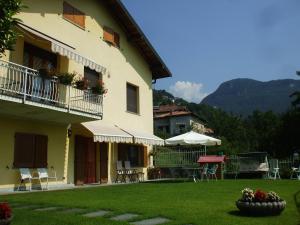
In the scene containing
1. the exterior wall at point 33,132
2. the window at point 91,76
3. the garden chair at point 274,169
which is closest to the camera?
the exterior wall at point 33,132

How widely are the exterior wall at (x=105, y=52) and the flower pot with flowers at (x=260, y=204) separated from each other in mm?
11861

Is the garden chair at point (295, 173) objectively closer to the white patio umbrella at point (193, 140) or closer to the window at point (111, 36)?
the white patio umbrella at point (193, 140)

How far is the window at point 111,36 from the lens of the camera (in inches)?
885

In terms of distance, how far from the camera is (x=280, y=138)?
55.3 meters

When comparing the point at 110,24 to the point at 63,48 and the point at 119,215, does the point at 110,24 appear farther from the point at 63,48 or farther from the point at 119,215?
the point at 119,215

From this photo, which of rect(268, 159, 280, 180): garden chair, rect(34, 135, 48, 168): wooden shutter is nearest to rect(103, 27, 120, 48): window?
rect(34, 135, 48, 168): wooden shutter

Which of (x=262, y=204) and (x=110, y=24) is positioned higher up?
(x=110, y=24)

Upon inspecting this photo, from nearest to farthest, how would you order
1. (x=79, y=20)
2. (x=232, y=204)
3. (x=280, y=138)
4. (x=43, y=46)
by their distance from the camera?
1. (x=232, y=204)
2. (x=43, y=46)
3. (x=79, y=20)
4. (x=280, y=138)

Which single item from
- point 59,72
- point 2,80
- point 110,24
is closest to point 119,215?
point 2,80

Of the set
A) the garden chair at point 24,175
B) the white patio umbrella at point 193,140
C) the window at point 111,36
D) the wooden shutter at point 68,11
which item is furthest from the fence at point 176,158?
the garden chair at point 24,175

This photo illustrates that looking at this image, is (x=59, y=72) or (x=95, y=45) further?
(x=95, y=45)

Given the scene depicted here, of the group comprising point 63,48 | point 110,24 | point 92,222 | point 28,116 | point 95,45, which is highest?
point 110,24

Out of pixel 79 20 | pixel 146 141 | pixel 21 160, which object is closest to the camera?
pixel 21 160

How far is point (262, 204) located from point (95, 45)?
50.4 ft
